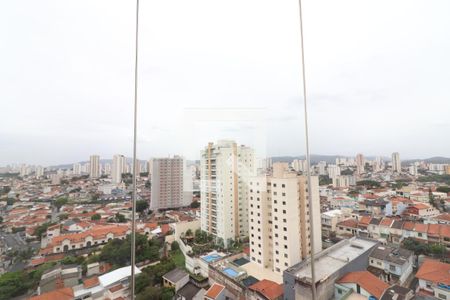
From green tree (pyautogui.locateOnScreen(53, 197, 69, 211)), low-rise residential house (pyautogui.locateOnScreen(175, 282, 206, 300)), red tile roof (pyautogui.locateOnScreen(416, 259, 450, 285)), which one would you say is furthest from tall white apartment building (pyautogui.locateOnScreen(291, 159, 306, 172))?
green tree (pyautogui.locateOnScreen(53, 197, 69, 211))

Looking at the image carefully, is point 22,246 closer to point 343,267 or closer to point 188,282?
point 188,282

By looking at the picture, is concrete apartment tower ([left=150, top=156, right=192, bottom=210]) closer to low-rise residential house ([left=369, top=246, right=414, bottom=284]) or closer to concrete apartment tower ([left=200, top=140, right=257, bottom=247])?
concrete apartment tower ([left=200, top=140, right=257, bottom=247])

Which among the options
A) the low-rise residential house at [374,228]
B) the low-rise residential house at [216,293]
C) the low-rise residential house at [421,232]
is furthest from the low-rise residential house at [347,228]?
the low-rise residential house at [216,293]

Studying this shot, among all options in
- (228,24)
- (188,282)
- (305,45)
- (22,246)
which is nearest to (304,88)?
(305,45)

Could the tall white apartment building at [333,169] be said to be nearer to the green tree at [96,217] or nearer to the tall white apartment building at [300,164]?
the tall white apartment building at [300,164]

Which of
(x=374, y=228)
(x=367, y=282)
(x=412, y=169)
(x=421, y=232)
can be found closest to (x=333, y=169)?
(x=374, y=228)

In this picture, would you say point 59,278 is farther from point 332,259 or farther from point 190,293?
point 332,259
